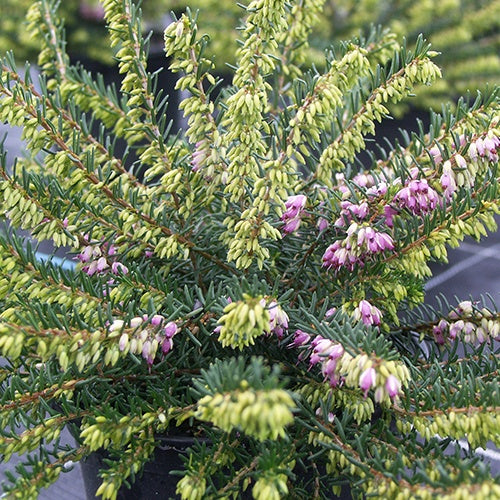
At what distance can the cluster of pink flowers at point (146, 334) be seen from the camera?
644 mm

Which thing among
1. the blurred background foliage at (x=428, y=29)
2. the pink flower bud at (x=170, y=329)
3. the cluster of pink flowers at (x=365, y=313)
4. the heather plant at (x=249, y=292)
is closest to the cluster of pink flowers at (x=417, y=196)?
the heather plant at (x=249, y=292)

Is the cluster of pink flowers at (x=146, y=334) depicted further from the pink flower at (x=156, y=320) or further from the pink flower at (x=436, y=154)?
the pink flower at (x=436, y=154)

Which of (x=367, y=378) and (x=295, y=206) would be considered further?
(x=295, y=206)

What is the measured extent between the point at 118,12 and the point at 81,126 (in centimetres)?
15

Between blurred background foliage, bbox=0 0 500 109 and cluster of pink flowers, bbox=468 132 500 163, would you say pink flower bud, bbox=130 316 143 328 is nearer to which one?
cluster of pink flowers, bbox=468 132 500 163

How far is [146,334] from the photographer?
0.66m

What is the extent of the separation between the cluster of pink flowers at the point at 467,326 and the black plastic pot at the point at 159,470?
304 mm

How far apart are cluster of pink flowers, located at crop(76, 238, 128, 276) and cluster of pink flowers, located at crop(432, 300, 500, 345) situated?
36cm

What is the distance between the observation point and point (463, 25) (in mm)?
2332

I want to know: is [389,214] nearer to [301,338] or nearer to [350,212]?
[350,212]

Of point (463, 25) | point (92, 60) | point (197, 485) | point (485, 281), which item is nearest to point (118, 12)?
point (197, 485)

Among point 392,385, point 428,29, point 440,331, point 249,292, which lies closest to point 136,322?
point 249,292

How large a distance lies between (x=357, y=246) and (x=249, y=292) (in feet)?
0.53

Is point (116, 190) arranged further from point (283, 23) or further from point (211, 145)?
point (283, 23)
